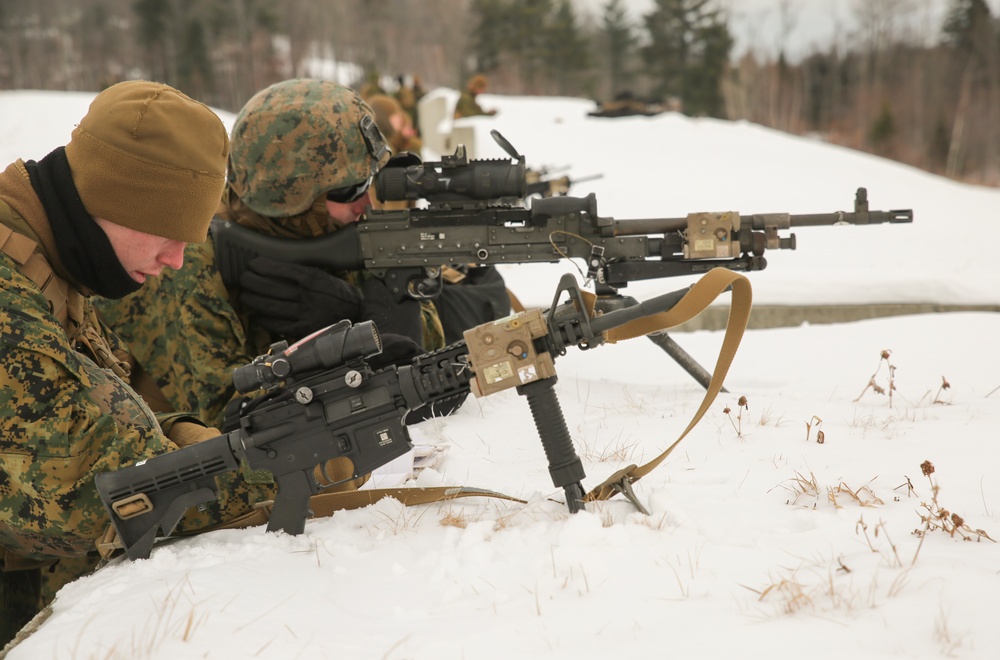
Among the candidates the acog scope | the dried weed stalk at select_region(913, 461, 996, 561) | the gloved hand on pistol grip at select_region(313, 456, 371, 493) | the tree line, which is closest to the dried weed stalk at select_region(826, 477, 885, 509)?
the dried weed stalk at select_region(913, 461, 996, 561)

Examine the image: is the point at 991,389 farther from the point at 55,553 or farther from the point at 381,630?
the point at 55,553

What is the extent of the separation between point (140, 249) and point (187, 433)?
0.69 metres

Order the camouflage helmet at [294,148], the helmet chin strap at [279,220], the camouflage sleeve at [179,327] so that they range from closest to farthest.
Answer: the camouflage sleeve at [179,327] → the camouflage helmet at [294,148] → the helmet chin strap at [279,220]

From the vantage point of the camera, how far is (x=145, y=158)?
2016 millimetres

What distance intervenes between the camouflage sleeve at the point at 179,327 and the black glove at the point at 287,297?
0.43 ft

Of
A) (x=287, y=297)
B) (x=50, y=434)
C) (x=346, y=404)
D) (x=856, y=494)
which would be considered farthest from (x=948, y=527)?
(x=287, y=297)

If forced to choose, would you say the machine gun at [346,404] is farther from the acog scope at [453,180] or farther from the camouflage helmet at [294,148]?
the acog scope at [453,180]

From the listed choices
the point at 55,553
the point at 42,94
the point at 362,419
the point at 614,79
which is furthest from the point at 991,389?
the point at 614,79

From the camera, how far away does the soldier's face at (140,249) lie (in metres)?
2.09

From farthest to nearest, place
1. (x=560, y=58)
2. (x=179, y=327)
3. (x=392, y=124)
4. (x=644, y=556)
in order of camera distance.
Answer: (x=560, y=58) → (x=392, y=124) → (x=179, y=327) → (x=644, y=556)

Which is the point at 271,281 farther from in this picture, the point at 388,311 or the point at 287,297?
the point at 388,311

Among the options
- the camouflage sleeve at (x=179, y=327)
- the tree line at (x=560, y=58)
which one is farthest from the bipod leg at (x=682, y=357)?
the tree line at (x=560, y=58)

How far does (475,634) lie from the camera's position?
5.27 ft

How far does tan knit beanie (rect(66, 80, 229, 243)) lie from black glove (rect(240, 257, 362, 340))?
99cm
